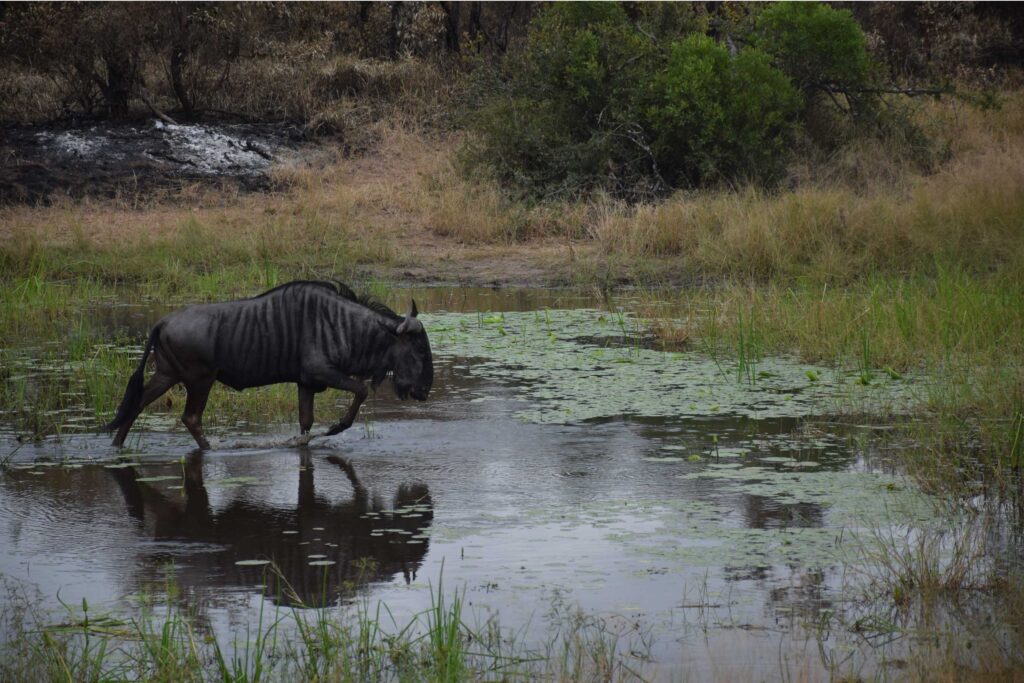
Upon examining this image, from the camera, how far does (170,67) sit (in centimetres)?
2444

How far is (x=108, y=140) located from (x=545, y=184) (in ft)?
28.2

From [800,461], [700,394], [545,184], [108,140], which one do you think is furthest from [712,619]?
[108,140]

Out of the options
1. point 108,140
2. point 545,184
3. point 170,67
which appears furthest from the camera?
point 170,67

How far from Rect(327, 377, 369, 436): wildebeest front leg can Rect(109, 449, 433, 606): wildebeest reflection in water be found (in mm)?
673

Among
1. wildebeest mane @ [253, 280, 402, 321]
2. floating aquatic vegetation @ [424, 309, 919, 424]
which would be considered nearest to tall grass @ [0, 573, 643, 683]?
wildebeest mane @ [253, 280, 402, 321]

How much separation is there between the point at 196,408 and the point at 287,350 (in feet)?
2.01

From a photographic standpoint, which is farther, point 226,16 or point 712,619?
point 226,16

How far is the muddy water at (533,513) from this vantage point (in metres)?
4.71

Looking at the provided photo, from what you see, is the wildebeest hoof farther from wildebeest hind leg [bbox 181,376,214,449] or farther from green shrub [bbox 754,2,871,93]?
green shrub [bbox 754,2,871,93]

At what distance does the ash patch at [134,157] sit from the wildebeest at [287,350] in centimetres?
1318

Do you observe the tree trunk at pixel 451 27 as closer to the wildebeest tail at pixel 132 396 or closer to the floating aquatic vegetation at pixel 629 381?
the floating aquatic vegetation at pixel 629 381

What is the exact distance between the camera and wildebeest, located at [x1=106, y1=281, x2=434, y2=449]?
744 cm

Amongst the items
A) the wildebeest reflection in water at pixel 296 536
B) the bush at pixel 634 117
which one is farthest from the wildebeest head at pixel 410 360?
the bush at pixel 634 117

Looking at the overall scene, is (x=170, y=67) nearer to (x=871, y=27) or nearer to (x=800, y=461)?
(x=871, y=27)
